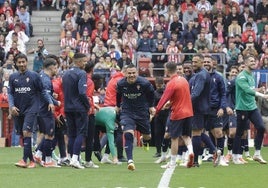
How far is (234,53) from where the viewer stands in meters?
37.9

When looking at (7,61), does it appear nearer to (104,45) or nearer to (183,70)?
(104,45)

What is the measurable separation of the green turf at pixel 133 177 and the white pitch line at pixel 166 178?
8cm

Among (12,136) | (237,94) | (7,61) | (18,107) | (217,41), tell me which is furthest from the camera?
(217,41)

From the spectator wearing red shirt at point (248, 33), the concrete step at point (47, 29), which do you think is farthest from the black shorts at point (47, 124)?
the concrete step at point (47, 29)

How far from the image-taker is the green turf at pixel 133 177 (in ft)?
58.5

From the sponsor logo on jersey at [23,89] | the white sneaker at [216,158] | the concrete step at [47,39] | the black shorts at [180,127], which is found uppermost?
the concrete step at [47,39]

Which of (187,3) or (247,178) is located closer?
(247,178)

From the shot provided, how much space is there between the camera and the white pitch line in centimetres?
1759

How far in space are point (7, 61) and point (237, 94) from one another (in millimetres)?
15046

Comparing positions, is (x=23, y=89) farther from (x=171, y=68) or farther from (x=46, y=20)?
(x=46, y=20)

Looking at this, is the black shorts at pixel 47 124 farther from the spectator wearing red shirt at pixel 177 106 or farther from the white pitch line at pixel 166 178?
the white pitch line at pixel 166 178

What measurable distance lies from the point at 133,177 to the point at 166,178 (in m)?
0.61

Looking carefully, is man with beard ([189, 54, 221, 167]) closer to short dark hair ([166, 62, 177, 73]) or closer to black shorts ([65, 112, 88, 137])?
short dark hair ([166, 62, 177, 73])

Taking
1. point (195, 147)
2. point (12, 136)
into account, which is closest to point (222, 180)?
point (195, 147)
